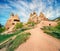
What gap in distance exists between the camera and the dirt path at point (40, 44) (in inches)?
201

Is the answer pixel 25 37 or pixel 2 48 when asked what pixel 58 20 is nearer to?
pixel 25 37

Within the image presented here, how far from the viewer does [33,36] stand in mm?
5867

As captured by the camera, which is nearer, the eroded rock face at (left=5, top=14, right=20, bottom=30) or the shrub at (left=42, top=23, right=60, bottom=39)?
the shrub at (left=42, top=23, right=60, bottom=39)

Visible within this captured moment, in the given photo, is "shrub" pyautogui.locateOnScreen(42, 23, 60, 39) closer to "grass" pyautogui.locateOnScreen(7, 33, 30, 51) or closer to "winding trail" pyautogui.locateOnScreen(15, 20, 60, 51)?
"winding trail" pyautogui.locateOnScreen(15, 20, 60, 51)

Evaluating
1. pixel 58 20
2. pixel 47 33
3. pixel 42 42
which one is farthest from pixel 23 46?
pixel 58 20

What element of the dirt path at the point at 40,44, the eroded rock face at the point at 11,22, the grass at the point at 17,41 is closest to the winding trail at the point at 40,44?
the dirt path at the point at 40,44

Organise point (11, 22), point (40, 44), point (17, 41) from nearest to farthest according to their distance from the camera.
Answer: point (40, 44)
point (17, 41)
point (11, 22)

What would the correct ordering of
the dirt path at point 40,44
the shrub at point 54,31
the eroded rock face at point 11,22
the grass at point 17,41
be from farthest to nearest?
the eroded rock face at point 11,22 → the shrub at point 54,31 → the grass at point 17,41 → the dirt path at point 40,44

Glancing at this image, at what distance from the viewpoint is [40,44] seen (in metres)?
5.27

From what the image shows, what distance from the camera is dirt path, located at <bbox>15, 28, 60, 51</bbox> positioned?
5.11 meters

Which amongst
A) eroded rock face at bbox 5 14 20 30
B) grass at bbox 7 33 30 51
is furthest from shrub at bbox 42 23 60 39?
eroded rock face at bbox 5 14 20 30

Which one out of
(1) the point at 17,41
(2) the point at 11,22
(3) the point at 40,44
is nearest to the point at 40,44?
(3) the point at 40,44

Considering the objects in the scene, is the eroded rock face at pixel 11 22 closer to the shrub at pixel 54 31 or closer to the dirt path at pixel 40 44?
the shrub at pixel 54 31

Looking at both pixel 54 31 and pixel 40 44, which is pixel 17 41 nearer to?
pixel 40 44
